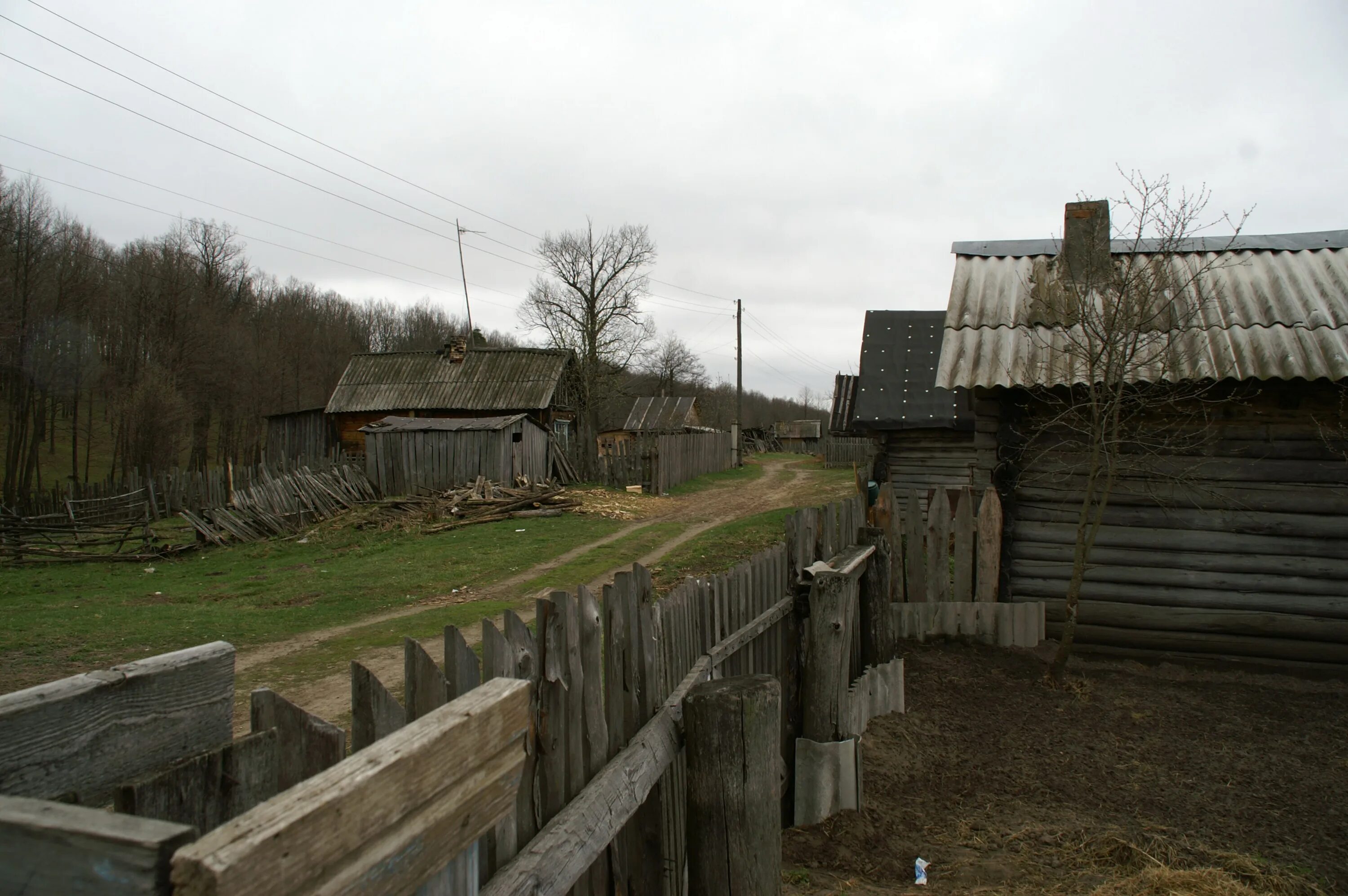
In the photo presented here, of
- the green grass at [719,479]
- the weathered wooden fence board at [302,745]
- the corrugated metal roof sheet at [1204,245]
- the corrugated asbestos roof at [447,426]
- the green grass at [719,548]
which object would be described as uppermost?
the corrugated metal roof sheet at [1204,245]

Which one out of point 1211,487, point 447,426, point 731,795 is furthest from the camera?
point 447,426

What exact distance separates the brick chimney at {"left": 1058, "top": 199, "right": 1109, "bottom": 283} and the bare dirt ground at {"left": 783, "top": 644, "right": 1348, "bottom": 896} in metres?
4.59

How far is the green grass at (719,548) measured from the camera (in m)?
12.0

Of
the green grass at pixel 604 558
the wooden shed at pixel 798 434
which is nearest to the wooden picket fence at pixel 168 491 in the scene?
the green grass at pixel 604 558

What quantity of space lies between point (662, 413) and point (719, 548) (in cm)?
4607

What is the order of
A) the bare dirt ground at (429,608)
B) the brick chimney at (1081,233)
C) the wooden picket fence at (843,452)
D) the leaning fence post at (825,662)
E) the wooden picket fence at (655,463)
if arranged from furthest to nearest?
the wooden picket fence at (843,452) < the wooden picket fence at (655,463) < the brick chimney at (1081,233) < the bare dirt ground at (429,608) < the leaning fence post at (825,662)

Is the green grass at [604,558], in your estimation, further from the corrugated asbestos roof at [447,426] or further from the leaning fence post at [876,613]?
the corrugated asbestos roof at [447,426]

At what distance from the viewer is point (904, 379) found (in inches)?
672

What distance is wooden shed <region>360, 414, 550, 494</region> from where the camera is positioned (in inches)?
866

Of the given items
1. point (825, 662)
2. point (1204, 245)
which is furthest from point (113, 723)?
point (1204, 245)

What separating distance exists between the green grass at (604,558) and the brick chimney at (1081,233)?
6.28m

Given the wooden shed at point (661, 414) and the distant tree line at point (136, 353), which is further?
the wooden shed at point (661, 414)

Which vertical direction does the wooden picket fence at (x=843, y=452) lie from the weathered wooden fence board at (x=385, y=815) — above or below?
below

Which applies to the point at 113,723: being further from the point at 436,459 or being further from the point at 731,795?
the point at 436,459
